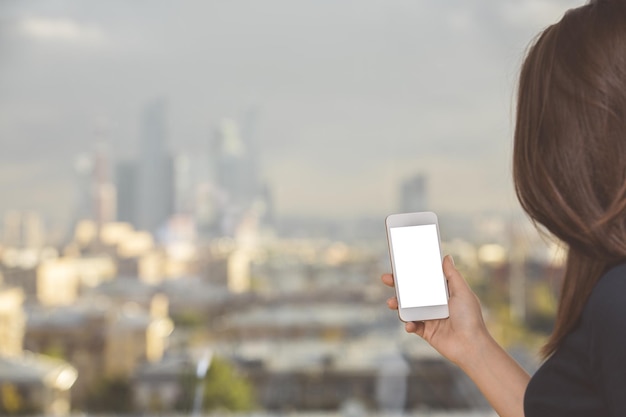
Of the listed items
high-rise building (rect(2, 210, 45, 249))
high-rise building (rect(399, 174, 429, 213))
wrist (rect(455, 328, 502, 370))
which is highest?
wrist (rect(455, 328, 502, 370))

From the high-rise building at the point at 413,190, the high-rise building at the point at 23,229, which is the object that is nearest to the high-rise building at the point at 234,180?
the high-rise building at the point at 413,190

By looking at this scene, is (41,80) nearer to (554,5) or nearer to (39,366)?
(39,366)

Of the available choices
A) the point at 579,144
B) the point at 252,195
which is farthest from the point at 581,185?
the point at 252,195

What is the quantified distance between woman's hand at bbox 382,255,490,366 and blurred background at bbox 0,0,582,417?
2.77m

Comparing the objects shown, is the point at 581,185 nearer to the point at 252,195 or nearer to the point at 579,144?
the point at 579,144

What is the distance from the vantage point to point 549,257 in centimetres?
359

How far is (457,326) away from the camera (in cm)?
76

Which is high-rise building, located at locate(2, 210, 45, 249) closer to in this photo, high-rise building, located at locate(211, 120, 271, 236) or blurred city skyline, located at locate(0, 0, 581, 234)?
blurred city skyline, located at locate(0, 0, 581, 234)

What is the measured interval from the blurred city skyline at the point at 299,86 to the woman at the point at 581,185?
289 centimetres

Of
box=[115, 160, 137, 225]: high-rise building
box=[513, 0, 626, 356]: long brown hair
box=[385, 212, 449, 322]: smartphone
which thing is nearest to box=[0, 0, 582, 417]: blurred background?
box=[115, 160, 137, 225]: high-rise building

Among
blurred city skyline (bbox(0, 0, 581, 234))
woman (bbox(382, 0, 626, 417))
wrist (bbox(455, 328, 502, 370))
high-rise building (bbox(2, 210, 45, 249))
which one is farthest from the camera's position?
high-rise building (bbox(2, 210, 45, 249))

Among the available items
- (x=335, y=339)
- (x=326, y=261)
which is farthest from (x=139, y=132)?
(x=335, y=339)

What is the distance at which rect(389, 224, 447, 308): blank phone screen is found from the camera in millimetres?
764

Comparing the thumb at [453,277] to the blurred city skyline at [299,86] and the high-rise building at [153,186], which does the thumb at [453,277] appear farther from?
the high-rise building at [153,186]
